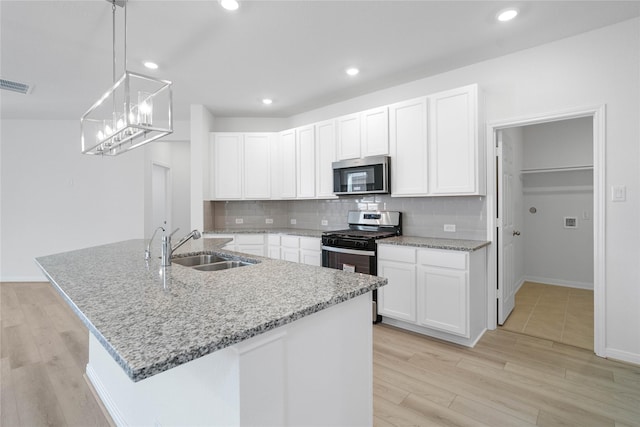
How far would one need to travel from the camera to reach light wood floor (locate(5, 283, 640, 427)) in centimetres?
187

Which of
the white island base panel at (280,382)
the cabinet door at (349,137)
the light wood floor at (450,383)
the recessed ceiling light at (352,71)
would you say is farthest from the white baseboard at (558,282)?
the white island base panel at (280,382)

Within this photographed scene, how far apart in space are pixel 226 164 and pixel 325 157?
154 centimetres

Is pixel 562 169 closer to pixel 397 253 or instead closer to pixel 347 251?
pixel 397 253

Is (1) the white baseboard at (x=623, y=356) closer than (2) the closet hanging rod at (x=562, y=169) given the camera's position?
Yes

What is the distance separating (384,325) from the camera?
3.31 m

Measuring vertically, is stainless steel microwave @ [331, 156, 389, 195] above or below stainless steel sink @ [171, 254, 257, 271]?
above

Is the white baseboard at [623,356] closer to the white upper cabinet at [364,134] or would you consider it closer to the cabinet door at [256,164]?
the white upper cabinet at [364,134]

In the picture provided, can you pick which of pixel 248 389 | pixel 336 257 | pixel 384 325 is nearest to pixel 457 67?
pixel 336 257

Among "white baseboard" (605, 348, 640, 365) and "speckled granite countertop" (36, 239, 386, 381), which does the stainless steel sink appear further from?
"white baseboard" (605, 348, 640, 365)

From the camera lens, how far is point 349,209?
427 centimetres

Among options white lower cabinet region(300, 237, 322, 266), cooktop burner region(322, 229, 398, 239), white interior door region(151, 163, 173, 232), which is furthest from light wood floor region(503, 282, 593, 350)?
white interior door region(151, 163, 173, 232)

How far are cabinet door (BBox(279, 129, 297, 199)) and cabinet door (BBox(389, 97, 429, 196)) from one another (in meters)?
1.58

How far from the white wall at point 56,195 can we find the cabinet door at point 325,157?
333 cm

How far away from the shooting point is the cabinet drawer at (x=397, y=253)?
3.01 metres
